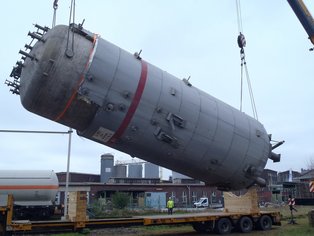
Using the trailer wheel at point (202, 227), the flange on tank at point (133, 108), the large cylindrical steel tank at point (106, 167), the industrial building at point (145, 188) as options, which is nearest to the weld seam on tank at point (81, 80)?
the flange on tank at point (133, 108)

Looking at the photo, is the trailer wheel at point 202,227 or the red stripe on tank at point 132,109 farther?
the trailer wheel at point 202,227

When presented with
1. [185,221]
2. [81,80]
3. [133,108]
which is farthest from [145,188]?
[81,80]

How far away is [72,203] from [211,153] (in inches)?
241

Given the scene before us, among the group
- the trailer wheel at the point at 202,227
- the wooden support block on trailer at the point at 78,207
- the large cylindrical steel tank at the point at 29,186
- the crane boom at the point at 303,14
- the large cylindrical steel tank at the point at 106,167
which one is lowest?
the trailer wheel at the point at 202,227

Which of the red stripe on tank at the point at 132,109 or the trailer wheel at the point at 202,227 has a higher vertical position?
the red stripe on tank at the point at 132,109

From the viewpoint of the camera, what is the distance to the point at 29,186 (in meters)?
Answer: 26.1

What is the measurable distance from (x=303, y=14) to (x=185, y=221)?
11.5m

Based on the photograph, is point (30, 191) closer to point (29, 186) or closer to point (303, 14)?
point (29, 186)

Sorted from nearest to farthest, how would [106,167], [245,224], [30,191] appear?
1. [245,224]
2. [30,191]
3. [106,167]

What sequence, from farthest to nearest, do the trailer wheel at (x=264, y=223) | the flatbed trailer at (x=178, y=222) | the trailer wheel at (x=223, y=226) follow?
the trailer wheel at (x=264, y=223) → the trailer wheel at (x=223, y=226) → the flatbed trailer at (x=178, y=222)

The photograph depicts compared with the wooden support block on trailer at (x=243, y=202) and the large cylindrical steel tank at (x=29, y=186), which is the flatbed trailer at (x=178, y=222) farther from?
the large cylindrical steel tank at (x=29, y=186)

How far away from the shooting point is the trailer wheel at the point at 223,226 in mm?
17844

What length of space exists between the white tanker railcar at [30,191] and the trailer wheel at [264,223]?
A: 1442cm

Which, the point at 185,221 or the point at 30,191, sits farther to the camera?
the point at 30,191
